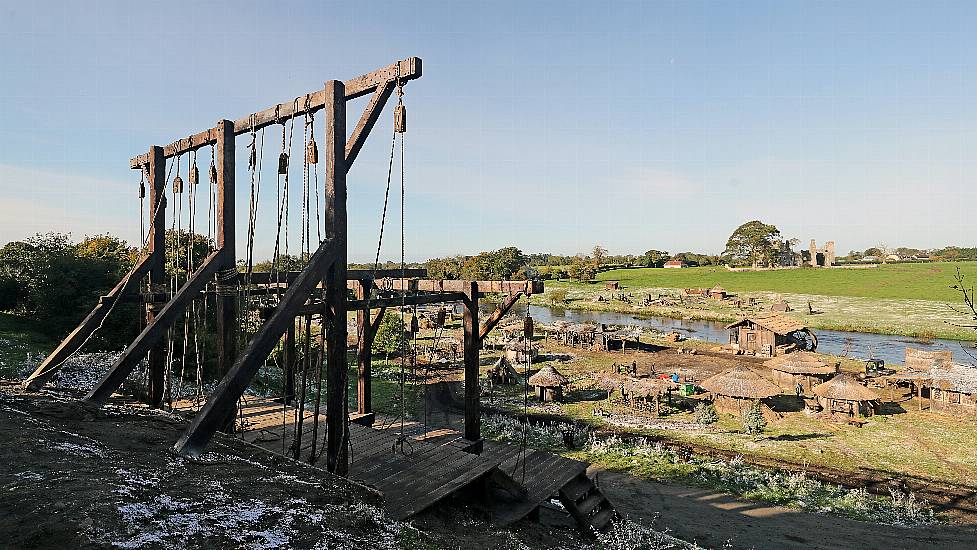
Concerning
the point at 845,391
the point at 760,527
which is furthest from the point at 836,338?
the point at 760,527

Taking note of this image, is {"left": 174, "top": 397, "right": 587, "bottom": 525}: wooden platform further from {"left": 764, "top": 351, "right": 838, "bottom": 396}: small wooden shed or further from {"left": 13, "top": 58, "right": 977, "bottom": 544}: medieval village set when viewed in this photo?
{"left": 764, "top": 351, "right": 838, "bottom": 396}: small wooden shed

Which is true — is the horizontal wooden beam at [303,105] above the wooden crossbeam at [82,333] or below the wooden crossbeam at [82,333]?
above

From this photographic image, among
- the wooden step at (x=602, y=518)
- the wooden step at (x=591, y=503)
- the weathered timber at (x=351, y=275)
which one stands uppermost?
the weathered timber at (x=351, y=275)

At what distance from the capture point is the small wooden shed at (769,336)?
37000mm

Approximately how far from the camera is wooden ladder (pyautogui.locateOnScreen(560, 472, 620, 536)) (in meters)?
9.47

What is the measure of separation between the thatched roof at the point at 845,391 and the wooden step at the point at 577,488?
16.6 m

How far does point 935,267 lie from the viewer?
100438mm

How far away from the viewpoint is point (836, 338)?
4794 centimetres

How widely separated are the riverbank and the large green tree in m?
43.4

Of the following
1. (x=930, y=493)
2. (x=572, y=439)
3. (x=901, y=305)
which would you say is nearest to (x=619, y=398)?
(x=572, y=439)

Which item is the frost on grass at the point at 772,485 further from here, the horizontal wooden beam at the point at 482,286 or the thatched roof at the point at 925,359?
the thatched roof at the point at 925,359

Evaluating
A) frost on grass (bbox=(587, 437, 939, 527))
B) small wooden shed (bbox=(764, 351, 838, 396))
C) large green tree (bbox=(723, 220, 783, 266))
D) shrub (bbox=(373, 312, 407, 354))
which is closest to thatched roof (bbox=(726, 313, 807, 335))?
small wooden shed (bbox=(764, 351, 838, 396))

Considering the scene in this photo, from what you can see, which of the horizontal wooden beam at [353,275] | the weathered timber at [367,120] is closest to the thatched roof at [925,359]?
the horizontal wooden beam at [353,275]

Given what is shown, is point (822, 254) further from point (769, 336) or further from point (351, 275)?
point (351, 275)
